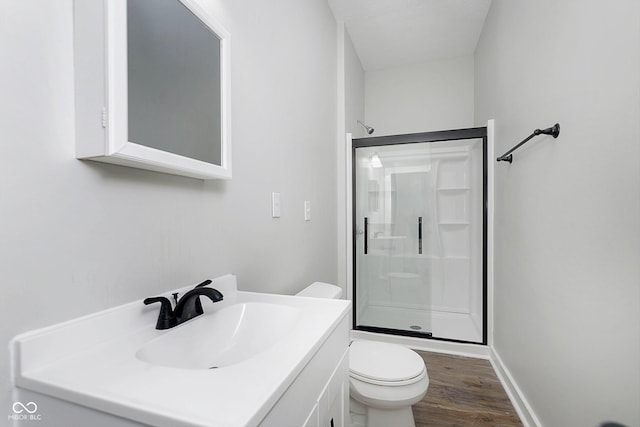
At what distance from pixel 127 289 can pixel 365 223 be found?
216 cm

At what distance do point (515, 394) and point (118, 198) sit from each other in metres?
2.18

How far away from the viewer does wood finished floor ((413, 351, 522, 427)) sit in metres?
Answer: 1.63

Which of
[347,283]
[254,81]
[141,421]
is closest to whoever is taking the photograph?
[141,421]

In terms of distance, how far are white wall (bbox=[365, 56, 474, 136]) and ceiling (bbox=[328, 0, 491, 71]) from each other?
12 cm

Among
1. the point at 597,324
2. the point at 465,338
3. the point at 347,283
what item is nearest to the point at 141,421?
the point at 597,324

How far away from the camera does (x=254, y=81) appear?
138cm

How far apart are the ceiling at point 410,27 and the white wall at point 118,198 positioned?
3.45 ft

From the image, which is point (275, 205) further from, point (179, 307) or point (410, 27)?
point (410, 27)

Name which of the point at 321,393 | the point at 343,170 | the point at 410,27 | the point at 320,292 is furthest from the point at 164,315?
the point at 410,27

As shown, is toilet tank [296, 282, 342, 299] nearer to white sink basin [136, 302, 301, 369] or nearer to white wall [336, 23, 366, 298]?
white sink basin [136, 302, 301, 369]

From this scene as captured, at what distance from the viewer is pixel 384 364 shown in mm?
1510

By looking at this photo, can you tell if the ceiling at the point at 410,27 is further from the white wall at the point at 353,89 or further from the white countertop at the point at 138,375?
the white countertop at the point at 138,375

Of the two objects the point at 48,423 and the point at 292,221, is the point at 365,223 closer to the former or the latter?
the point at 292,221

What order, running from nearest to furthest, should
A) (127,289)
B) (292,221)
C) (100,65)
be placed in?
(100,65) < (127,289) < (292,221)
